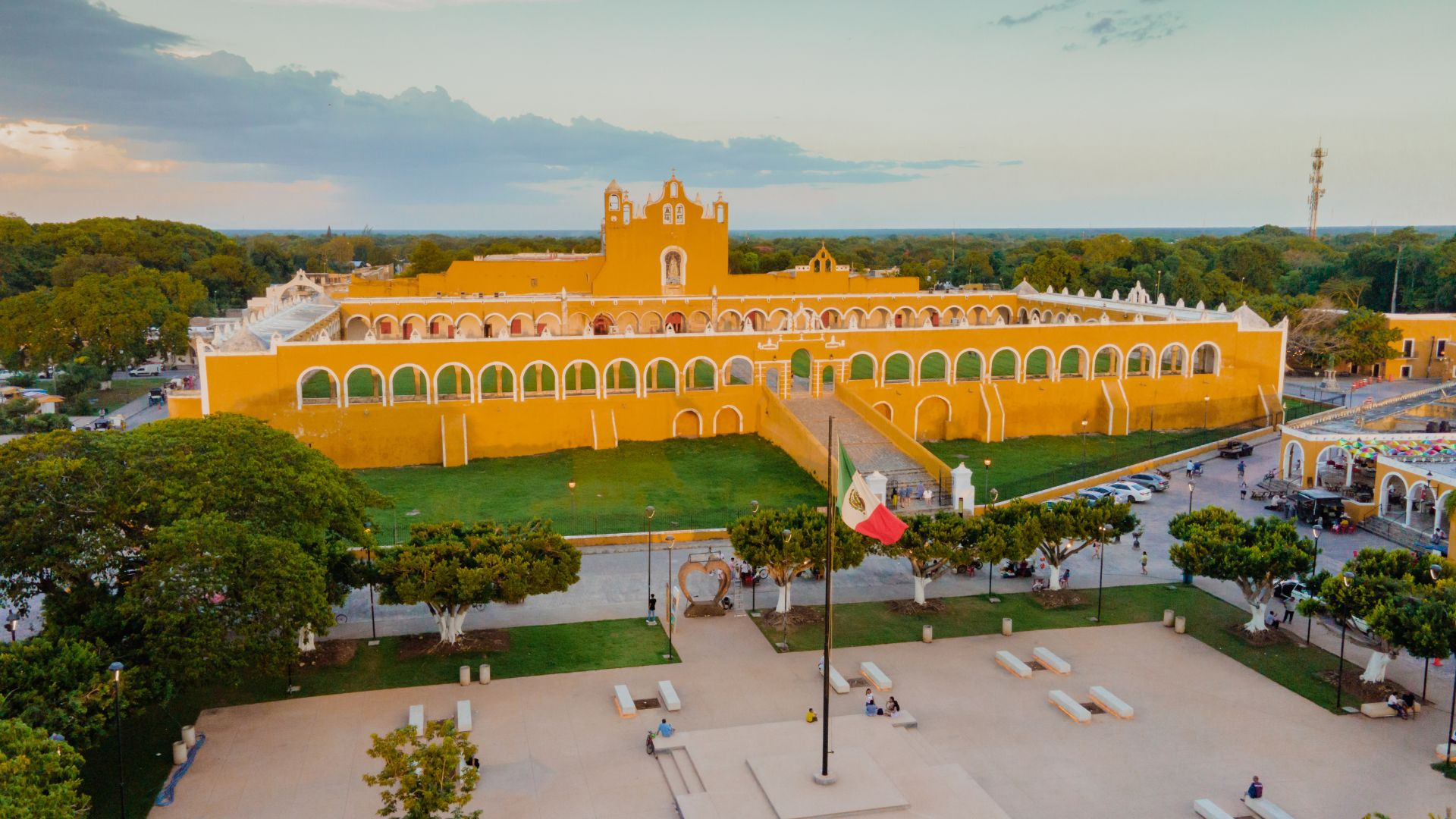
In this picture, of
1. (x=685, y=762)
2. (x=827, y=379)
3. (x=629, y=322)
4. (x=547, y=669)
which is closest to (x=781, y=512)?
(x=547, y=669)

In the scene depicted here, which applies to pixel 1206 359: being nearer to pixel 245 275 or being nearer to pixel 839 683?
pixel 839 683

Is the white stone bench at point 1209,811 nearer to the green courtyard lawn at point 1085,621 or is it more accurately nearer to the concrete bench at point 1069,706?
the concrete bench at point 1069,706

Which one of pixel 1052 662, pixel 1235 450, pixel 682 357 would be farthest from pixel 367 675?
pixel 1235 450

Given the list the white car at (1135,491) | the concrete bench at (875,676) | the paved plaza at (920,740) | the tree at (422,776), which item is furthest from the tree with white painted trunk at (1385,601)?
the tree at (422,776)

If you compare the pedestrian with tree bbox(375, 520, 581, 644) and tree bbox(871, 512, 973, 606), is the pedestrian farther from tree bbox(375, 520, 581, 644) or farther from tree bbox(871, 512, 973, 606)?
tree bbox(375, 520, 581, 644)

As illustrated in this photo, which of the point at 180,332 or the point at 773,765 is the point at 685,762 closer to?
the point at 773,765

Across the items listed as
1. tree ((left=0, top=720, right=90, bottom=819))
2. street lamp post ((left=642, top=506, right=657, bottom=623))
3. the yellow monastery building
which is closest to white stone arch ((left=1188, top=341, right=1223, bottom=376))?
the yellow monastery building
